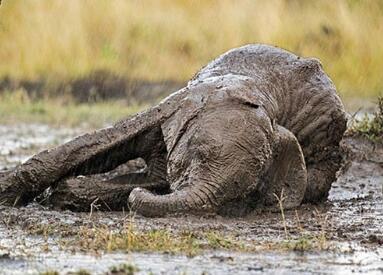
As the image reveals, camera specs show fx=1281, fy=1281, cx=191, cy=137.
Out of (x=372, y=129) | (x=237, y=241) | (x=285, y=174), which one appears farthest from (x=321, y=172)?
(x=237, y=241)

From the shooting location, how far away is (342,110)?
9.89m

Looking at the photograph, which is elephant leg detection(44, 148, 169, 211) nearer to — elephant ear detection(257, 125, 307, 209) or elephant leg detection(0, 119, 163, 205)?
elephant leg detection(0, 119, 163, 205)

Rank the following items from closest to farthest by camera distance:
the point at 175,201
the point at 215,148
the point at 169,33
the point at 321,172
→ the point at 175,201 < the point at 215,148 < the point at 321,172 < the point at 169,33

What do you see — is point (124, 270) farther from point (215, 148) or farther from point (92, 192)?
point (92, 192)

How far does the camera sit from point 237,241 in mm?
7691

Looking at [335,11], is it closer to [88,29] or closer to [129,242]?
[88,29]

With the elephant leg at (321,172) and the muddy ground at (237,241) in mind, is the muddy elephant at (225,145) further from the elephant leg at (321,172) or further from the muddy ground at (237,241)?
the muddy ground at (237,241)

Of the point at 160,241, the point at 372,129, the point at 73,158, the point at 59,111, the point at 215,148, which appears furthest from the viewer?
the point at 59,111

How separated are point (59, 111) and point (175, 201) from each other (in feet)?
36.6

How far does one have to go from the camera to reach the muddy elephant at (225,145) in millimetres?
8617

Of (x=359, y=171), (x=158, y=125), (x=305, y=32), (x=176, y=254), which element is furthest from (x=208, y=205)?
(x=305, y=32)

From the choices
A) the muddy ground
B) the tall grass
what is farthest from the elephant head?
the tall grass

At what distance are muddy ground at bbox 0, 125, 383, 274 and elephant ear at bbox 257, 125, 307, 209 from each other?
0.13m

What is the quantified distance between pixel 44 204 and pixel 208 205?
1.38m
